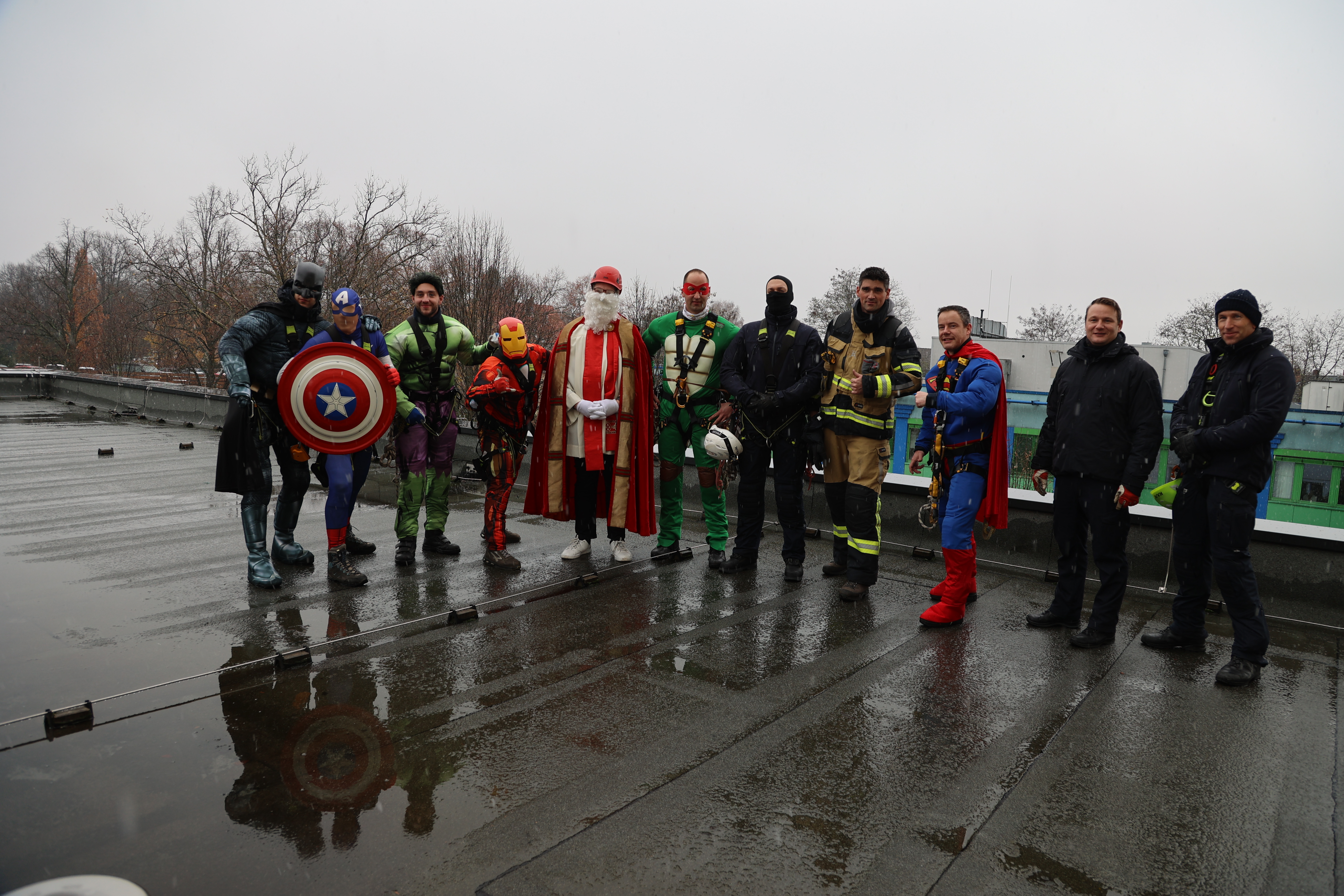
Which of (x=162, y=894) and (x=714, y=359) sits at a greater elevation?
(x=714, y=359)

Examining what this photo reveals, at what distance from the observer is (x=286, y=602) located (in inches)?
201

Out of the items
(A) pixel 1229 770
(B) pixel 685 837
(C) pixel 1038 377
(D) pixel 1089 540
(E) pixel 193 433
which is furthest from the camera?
(C) pixel 1038 377

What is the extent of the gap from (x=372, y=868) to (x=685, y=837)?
3.15ft

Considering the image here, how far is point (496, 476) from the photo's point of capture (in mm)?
6363

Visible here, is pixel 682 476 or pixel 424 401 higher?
pixel 424 401

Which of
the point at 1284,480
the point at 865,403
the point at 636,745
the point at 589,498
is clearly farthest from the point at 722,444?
the point at 1284,480

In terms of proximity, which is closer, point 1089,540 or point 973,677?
point 973,677

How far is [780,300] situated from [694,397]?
3.38 ft

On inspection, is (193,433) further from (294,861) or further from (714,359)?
(294,861)

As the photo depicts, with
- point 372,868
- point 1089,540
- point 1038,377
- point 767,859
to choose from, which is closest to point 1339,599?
point 1089,540

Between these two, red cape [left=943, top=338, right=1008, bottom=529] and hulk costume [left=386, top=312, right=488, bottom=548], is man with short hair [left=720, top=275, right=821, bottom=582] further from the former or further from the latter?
Result: hulk costume [left=386, top=312, right=488, bottom=548]

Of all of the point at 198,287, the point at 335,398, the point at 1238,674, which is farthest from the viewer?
the point at 198,287

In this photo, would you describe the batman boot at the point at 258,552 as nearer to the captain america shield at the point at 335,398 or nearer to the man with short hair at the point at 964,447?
the captain america shield at the point at 335,398

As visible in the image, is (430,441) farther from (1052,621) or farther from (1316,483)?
(1316,483)
